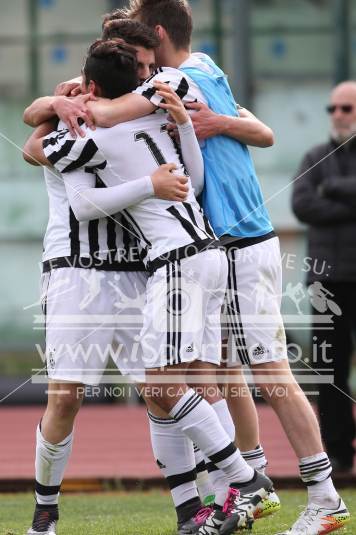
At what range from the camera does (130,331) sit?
6.31 metres

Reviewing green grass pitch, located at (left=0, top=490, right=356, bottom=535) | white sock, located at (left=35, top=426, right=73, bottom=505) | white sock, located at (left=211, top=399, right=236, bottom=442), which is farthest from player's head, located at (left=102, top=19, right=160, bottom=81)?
green grass pitch, located at (left=0, top=490, right=356, bottom=535)

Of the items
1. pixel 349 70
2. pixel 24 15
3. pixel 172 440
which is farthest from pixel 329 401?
pixel 24 15

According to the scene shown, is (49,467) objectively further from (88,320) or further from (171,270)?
(171,270)

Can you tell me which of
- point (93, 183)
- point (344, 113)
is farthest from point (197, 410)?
point (344, 113)

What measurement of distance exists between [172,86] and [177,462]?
5.90ft

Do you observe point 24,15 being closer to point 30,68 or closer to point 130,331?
point 30,68

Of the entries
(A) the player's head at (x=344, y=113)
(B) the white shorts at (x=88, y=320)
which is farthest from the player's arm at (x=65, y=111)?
(A) the player's head at (x=344, y=113)

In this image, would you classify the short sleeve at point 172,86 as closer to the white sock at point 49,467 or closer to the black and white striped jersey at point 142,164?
the black and white striped jersey at point 142,164

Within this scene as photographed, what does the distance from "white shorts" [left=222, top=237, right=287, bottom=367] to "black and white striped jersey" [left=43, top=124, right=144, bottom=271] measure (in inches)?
18.6

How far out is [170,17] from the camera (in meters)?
6.39

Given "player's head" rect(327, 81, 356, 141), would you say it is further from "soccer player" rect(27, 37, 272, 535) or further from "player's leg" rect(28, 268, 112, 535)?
"player's leg" rect(28, 268, 112, 535)

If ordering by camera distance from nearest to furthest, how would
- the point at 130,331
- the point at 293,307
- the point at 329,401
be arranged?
1. the point at 130,331
2. the point at 329,401
3. the point at 293,307

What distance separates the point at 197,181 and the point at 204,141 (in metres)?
0.25

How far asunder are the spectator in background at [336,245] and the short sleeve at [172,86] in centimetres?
315
